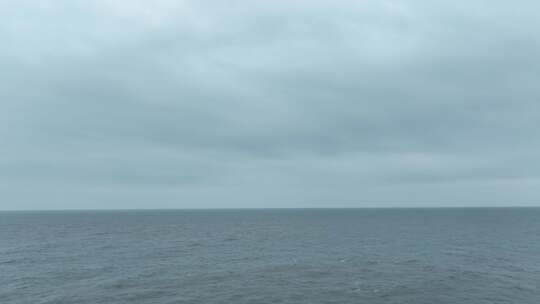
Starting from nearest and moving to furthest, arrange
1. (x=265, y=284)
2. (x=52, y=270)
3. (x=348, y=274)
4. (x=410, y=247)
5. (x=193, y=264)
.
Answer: (x=265, y=284) < (x=348, y=274) < (x=52, y=270) < (x=193, y=264) < (x=410, y=247)

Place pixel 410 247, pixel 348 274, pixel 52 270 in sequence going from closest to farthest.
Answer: pixel 348 274 < pixel 52 270 < pixel 410 247

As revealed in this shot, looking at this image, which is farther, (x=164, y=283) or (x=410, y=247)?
(x=410, y=247)

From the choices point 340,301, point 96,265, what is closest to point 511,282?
point 340,301

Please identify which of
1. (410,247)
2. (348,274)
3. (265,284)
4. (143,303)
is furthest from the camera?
(410,247)

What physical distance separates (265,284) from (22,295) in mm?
38464

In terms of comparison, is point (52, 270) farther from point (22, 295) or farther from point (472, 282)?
point (472, 282)

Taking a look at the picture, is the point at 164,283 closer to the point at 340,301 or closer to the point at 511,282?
the point at 340,301

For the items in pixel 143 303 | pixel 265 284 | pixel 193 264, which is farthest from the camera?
pixel 193 264

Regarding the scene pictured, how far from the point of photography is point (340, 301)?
57219mm

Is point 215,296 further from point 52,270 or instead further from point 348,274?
point 52,270

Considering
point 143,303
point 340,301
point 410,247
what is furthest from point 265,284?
point 410,247

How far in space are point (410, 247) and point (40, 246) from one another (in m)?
111

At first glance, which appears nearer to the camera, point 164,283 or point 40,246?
point 164,283

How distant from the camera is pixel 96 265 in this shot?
86062mm
